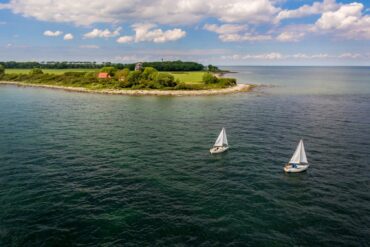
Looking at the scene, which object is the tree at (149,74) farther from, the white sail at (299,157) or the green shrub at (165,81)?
the white sail at (299,157)

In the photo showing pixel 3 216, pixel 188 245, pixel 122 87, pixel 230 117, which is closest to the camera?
pixel 188 245

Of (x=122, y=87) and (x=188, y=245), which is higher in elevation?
(x=122, y=87)

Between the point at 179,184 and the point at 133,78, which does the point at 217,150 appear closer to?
the point at 179,184

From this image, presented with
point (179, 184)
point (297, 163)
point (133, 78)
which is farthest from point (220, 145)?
point (133, 78)

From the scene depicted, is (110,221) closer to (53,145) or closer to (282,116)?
(53,145)

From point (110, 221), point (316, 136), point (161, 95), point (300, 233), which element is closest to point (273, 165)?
point (300, 233)

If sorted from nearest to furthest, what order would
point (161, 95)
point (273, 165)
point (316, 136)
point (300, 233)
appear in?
point (300, 233) → point (273, 165) → point (316, 136) → point (161, 95)

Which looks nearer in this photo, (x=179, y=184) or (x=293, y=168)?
(x=179, y=184)

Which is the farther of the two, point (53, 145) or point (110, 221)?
point (53, 145)

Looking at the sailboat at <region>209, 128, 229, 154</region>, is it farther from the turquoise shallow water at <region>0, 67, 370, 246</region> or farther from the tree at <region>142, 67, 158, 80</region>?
the tree at <region>142, 67, 158, 80</region>
